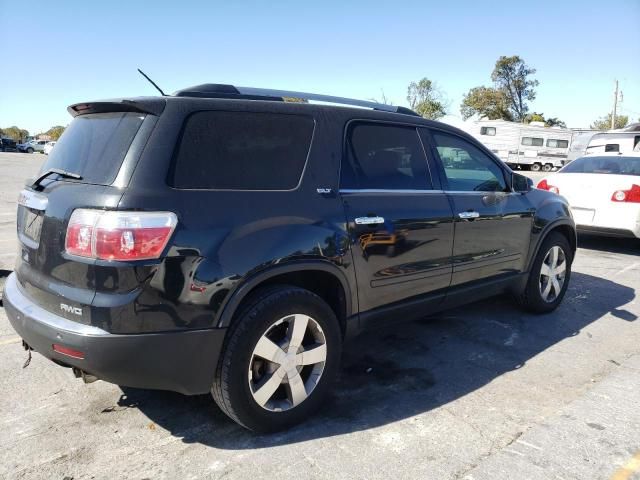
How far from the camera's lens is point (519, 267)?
4500 millimetres

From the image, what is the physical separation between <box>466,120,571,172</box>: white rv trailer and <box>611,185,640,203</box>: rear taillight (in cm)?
2949

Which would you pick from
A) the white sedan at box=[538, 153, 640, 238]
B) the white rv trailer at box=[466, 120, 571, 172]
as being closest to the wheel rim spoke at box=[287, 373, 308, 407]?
the white sedan at box=[538, 153, 640, 238]

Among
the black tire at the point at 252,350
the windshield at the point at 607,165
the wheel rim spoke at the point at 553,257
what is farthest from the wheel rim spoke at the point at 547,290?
the windshield at the point at 607,165

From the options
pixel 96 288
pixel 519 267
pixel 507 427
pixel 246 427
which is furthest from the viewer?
pixel 519 267

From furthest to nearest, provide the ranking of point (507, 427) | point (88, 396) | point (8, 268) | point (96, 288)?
1. point (8, 268)
2. point (88, 396)
3. point (507, 427)
4. point (96, 288)

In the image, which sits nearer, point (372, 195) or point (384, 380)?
point (372, 195)

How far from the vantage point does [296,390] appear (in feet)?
9.28

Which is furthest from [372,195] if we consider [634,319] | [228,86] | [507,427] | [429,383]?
[634,319]

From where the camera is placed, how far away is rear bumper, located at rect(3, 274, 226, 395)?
90.9 inches

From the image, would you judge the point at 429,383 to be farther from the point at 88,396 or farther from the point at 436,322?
the point at 88,396

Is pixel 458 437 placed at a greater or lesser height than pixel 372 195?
lesser

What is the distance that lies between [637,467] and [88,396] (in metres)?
3.06

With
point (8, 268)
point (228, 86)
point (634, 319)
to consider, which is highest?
point (228, 86)

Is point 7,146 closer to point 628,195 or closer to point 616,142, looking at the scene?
point 616,142
